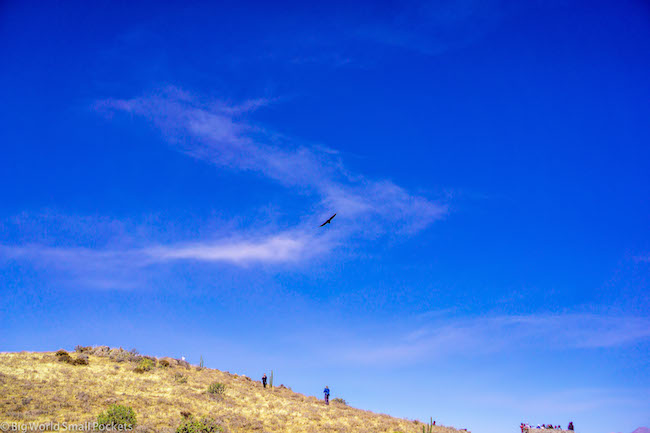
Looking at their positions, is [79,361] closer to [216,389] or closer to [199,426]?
[216,389]

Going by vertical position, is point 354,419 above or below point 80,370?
below

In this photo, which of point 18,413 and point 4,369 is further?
point 4,369

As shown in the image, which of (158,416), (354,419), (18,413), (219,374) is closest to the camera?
(18,413)

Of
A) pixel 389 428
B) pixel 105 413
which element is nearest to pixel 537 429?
pixel 389 428

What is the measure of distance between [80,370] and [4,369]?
17.7ft

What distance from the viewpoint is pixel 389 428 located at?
36.7 meters

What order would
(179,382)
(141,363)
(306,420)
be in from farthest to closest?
1. (141,363)
2. (179,382)
3. (306,420)

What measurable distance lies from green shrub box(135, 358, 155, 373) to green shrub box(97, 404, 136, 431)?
13.8 m

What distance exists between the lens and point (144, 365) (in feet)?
141

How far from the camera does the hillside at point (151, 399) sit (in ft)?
95.0

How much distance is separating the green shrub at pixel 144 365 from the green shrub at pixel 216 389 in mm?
6713

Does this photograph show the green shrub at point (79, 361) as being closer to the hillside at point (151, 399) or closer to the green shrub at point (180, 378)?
the hillside at point (151, 399)

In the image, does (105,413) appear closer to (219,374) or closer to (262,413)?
(262,413)

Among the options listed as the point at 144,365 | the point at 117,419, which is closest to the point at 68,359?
the point at 144,365
